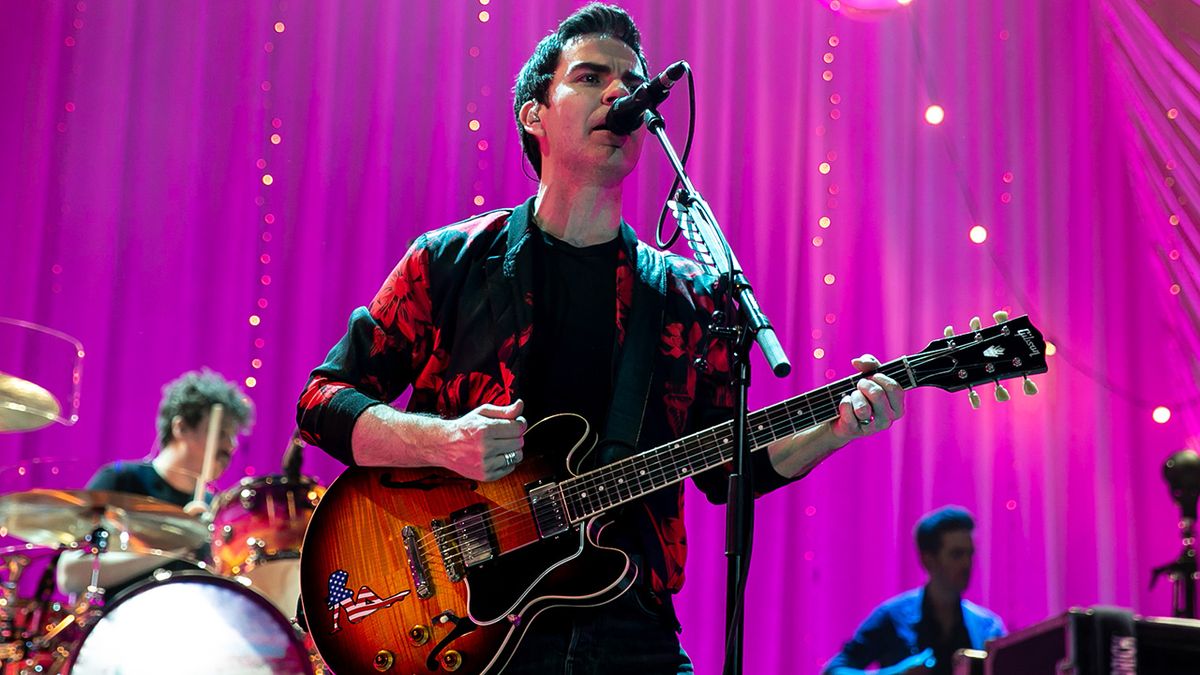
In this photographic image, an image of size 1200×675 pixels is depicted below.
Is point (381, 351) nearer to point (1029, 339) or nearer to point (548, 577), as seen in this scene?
point (548, 577)

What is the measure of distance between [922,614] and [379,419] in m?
3.02

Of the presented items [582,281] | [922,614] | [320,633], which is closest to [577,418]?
[582,281]

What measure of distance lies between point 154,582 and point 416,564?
1.34 meters

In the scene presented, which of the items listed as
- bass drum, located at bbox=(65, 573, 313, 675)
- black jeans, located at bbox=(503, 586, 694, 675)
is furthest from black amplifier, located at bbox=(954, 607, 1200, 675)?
bass drum, located at bbox=(65, 573, 313, 675)

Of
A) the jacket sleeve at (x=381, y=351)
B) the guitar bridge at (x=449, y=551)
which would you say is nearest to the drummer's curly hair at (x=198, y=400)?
the jacket sleeve at (x=381, y=351)

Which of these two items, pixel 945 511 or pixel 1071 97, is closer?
pixel 945 511

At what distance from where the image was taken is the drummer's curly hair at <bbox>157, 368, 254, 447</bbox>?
4.86 metres

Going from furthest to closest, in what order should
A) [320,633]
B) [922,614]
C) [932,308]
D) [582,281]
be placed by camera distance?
[932,308] < [922,614] < [582,281] < [320,633]

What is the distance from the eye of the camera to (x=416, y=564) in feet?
7.63

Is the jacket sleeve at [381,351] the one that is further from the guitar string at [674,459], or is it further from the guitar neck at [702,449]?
the guitar neck at [702,449]

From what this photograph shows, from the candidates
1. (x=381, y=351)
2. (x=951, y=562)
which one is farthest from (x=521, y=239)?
(x=951, y=562)

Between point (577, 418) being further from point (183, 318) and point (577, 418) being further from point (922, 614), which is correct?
point (183, 318)

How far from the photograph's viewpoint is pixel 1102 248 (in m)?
5.08

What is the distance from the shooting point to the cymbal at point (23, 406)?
3766 mm
